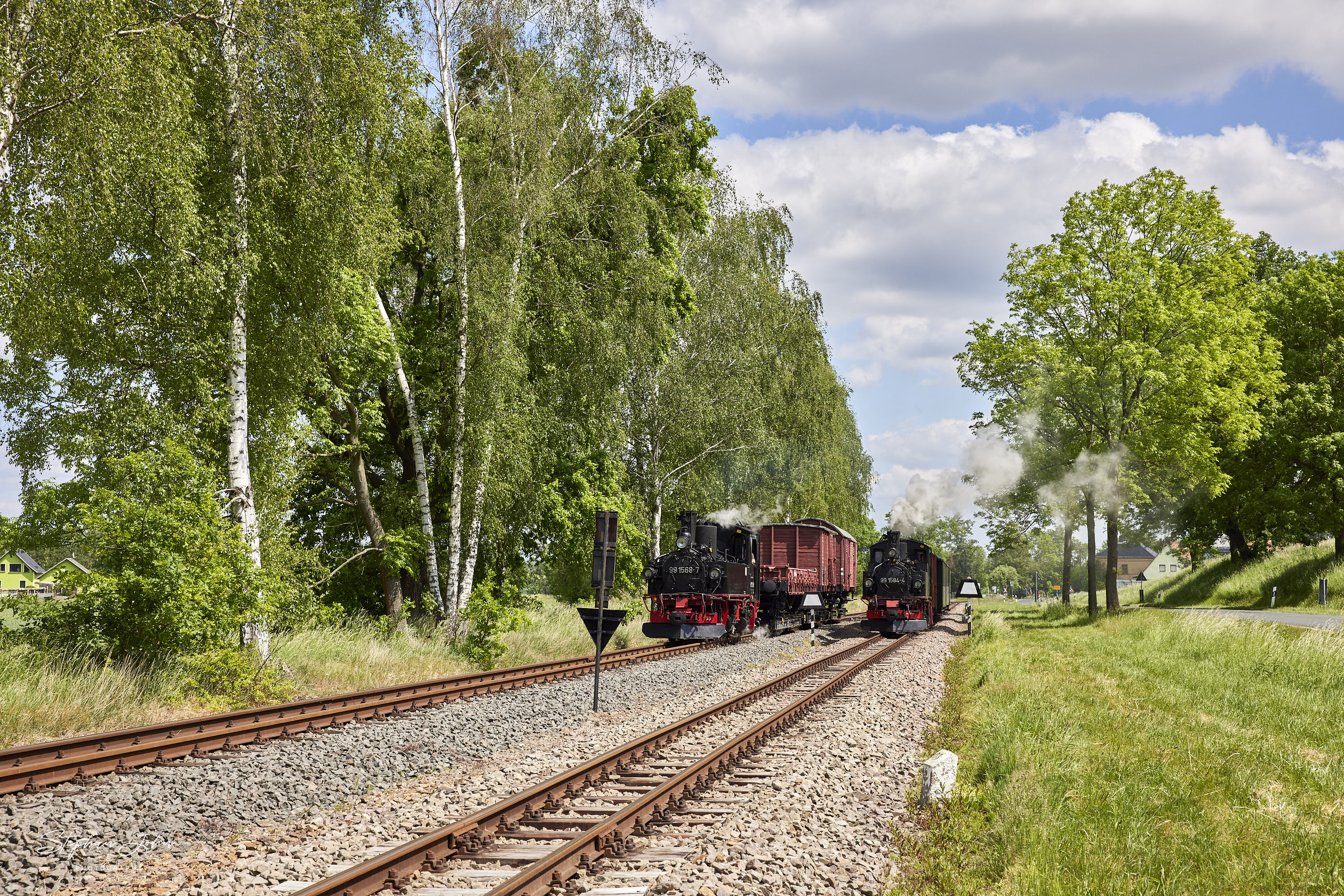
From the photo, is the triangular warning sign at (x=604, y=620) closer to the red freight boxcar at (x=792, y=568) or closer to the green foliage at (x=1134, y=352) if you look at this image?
the red freight boxcar at (x=792, y=568)

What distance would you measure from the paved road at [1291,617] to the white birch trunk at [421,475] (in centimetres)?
1856

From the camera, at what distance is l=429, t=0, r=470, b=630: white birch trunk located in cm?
1773

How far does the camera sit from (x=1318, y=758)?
916cm

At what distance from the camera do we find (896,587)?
1041 inches

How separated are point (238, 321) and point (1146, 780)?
1269cm

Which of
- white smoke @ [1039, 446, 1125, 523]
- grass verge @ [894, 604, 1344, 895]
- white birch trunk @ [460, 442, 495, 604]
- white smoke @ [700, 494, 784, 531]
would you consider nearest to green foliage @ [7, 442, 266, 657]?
white birch trunk @ [460, 442, 495, 604]

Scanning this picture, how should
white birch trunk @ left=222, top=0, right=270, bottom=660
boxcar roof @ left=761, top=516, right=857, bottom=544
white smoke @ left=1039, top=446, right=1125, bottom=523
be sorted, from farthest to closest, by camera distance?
boxcar roof @ left=761, top=516, right=857, bottom=544, white smoke @ left=1039, top=446, right=1125, bottom=523, white birch trunk @ left=222, top=0, right=270, bottom=660

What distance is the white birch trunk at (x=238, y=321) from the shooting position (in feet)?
41.4

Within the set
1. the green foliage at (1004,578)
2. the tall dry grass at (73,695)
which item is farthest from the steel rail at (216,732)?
the green foliage at (1004,578)

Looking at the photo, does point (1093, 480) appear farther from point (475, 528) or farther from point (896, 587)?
point (475, 528)

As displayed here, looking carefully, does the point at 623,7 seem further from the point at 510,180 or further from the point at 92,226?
the point at 92,226

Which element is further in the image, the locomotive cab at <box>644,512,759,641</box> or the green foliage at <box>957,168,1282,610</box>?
the green foliage at <box>957,168,1282,610</box>

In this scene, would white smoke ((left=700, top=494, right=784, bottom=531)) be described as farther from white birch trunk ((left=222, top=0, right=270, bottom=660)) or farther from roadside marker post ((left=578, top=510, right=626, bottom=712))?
white birch trunk ((left=222, top=0, right=270, bottom=660))

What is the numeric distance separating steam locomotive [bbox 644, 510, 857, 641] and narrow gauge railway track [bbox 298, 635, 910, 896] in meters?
10.8
